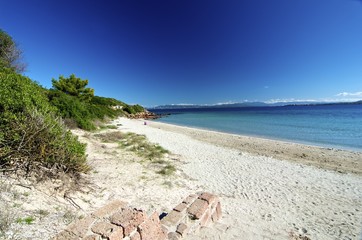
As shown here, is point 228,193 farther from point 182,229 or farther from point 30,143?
point 30,143

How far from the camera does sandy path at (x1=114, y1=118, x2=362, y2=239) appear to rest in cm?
418

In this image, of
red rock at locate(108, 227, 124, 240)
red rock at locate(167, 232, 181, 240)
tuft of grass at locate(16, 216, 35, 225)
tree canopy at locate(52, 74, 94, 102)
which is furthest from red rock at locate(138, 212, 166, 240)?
tree canopy at locate(52, 74, 94, 102)

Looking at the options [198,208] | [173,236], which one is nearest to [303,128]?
[198,208]

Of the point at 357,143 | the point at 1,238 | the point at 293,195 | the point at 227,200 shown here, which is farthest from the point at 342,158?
the point at 1,238

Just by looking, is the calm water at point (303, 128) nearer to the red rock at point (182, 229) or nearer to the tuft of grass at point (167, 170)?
the tuft of grass at point (167, 170)

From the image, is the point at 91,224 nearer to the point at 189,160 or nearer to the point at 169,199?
the point at 169,199

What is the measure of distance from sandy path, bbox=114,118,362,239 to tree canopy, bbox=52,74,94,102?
87.9ft

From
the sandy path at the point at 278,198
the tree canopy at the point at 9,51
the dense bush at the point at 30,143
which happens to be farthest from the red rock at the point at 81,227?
the tree canopy at the point at 9,51

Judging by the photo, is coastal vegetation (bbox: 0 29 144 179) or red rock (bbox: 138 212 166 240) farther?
coastal vegetation (bbox: 0 29 144 179)

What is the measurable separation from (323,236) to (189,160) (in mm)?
6177

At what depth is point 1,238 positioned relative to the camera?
204cm

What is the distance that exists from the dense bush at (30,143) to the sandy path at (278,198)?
369 cm

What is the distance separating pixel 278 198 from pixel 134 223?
5.12m

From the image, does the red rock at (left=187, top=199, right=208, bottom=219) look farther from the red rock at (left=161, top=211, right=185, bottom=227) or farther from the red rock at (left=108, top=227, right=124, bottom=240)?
the red rock at (left=108, top=227, right=124, bottom=240)
